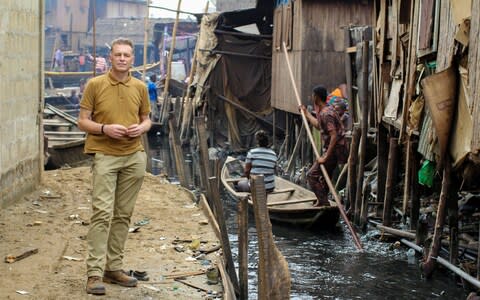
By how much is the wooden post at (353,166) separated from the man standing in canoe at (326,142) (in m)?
0.30

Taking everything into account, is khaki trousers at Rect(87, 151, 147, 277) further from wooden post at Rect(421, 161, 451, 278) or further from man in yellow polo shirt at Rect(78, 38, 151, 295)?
wooden post at Rect(421, 161, 451, 278)

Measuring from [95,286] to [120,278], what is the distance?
369 millimetres

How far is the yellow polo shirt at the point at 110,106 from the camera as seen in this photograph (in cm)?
536

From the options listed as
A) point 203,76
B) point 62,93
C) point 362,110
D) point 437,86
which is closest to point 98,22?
point 62,93

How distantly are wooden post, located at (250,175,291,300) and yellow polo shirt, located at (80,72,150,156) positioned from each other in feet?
3.60

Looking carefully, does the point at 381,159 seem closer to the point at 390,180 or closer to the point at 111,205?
the point at 390,180

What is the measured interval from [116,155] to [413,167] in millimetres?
4984

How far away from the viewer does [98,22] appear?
47344 millimetres

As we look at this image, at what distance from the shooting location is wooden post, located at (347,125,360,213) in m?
11.5

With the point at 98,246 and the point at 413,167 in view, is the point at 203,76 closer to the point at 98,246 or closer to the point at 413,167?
the point at 413,167

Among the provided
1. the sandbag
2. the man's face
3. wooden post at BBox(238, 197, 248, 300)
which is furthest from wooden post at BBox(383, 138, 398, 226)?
the man's face

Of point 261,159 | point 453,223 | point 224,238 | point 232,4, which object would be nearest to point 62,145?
point 261,159

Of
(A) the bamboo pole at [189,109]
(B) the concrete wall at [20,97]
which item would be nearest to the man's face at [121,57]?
(B) the concrete wall at [20,97]

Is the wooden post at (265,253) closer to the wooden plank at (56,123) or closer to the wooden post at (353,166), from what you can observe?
the wooden post at (353,166)
